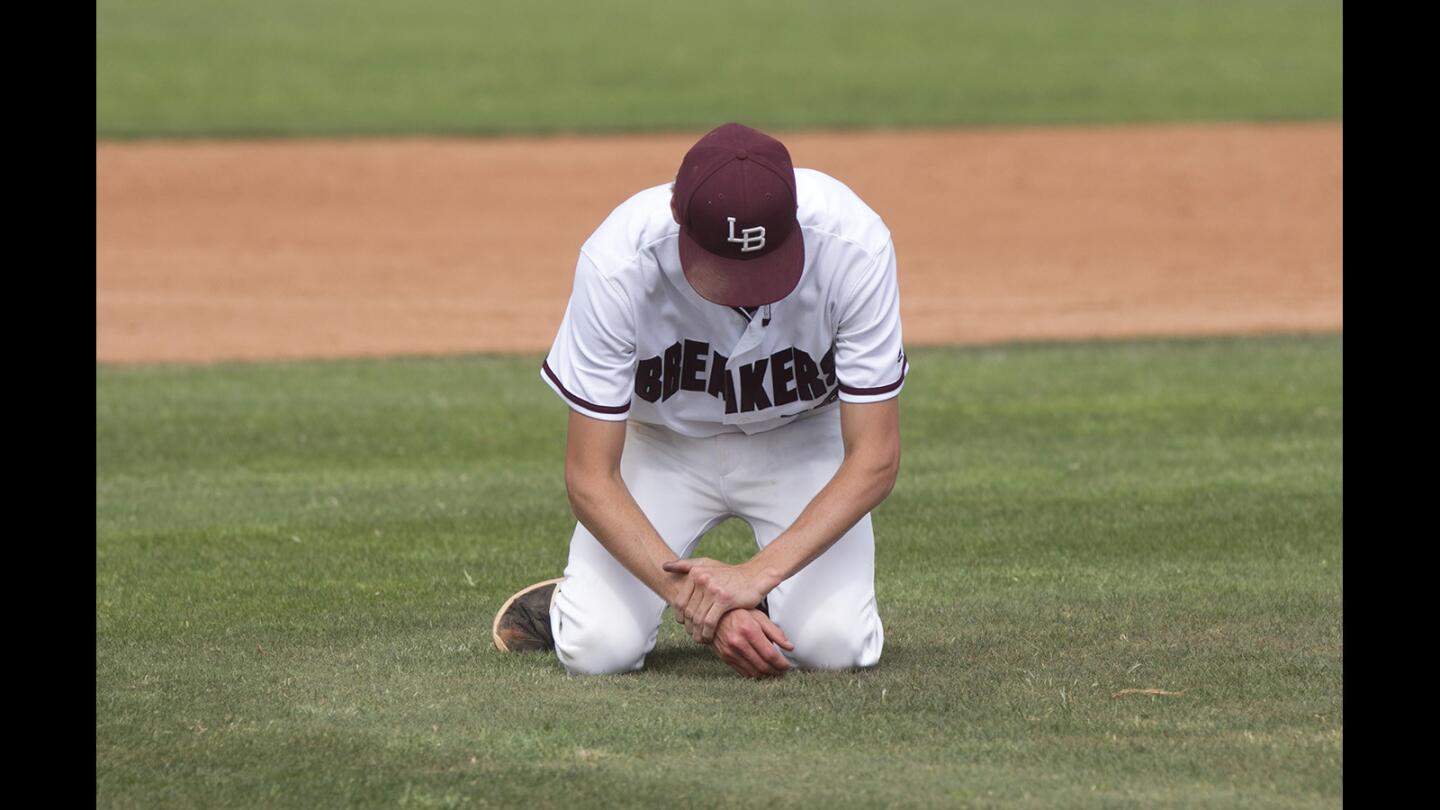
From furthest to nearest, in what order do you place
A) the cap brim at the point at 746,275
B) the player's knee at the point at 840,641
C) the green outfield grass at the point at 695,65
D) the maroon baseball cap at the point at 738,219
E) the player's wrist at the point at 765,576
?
the green outfield grass at the point at 695,65 → the player's knee at the point at 840,641 → the player's wrist at the point at 765,576 → the cap brim at the point at 746,275 → the maroon baseball cap at the point at 738,219

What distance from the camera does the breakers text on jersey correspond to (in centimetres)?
530

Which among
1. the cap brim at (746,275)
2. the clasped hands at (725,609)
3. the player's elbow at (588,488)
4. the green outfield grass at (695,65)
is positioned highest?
the cap brim at (746,275)

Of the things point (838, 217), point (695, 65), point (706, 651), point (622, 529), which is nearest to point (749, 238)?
point (838, 217)

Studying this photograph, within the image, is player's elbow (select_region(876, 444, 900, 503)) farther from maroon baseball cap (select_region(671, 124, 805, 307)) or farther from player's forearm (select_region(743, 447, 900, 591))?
maroon baseball cap (select_region(671, 124, 805, 307))

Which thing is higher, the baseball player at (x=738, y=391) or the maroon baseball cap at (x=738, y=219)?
the maroon baseball cap at (x=738, y=219)

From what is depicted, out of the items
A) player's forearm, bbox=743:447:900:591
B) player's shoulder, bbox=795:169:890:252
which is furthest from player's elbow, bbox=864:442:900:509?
player's shoulder, bbox=795:169:890:252

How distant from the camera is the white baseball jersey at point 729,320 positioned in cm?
506

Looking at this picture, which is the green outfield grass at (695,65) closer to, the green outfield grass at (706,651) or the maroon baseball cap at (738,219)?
the green outfield grass at (706,651)

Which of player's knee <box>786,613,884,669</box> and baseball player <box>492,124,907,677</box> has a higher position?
baseball player <box>492,124,907,677</box>

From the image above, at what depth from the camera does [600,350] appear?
506 centimetres

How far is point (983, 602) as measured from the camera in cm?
616

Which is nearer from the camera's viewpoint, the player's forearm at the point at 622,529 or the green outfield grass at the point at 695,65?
the player's forearm at the point at 622,529

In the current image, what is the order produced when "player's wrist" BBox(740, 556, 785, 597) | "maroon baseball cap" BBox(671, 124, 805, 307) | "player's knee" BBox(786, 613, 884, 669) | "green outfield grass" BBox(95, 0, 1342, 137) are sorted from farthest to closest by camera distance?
"green outfield grass" BBox(95, 0, 1342, 137) → "player's knee" BBox(786, 613, 884, 669) → "player's wrist" BBox(740, 556, 785, 597) → "maroon baseball cap" BBox(671, 124, 805, 307)

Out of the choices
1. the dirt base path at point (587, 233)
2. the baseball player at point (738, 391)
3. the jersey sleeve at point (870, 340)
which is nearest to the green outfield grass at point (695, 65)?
the dirt base path at point (587, 233)
